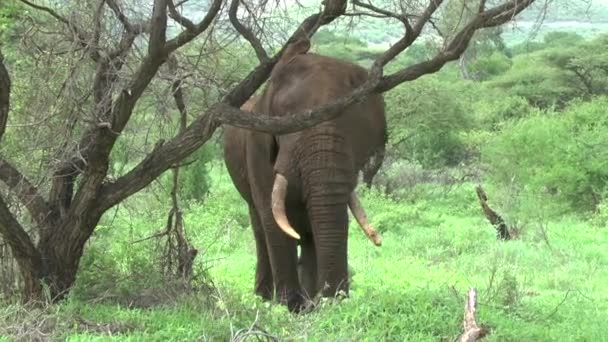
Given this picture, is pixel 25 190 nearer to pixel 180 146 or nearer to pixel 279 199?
pixel 180 146

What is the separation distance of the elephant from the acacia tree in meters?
0.36

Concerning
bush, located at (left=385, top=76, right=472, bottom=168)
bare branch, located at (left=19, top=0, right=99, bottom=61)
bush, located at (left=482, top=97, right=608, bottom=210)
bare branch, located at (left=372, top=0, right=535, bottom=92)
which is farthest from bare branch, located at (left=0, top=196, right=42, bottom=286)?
bush, located at (left=385, top=76, right=472, bottom=168)

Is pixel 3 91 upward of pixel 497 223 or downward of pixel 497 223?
upward

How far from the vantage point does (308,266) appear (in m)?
7.72

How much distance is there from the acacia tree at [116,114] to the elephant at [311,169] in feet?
1.17

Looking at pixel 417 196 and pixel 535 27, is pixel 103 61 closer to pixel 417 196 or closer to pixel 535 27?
pixel 535 27

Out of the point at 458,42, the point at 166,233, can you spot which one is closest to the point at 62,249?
the point at 166,233

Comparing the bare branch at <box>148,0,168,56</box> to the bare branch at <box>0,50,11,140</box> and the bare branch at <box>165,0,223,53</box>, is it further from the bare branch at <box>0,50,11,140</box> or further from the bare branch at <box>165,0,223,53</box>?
the bare branch at <box>0,50,11,140</box>

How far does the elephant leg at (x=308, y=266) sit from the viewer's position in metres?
7.60

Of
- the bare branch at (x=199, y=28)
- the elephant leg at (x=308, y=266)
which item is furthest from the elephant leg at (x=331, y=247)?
the bare branch at (x=199, y=28)

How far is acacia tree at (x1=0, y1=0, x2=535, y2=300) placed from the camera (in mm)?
6203

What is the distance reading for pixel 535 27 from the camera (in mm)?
6062

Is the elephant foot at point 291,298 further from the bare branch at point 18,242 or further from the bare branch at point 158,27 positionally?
the bare branch at point 158,27

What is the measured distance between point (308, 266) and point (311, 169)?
4.93ft
